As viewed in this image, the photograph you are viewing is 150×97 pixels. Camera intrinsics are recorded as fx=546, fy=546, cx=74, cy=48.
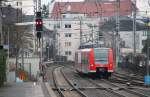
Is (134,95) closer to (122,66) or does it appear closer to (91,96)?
(91,96)

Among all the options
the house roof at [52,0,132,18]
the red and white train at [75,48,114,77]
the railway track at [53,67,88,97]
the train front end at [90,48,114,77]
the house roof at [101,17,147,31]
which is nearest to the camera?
the railway track at [53,67,88,97]

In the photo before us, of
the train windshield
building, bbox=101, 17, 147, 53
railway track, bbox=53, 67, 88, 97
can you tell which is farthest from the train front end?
building, bbox=101, 17, 147, 53

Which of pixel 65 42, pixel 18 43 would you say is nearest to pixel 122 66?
pixel 18 43

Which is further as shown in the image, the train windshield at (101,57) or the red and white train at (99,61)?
the train windshield at (101,57)

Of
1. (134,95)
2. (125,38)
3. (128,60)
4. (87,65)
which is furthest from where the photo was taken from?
(125,38)

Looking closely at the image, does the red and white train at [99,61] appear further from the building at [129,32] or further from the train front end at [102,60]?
the building at [129,32]

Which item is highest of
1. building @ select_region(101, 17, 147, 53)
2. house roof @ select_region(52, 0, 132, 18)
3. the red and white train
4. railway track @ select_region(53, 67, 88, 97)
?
house roof @ select_region(52, 0, 132, 18)

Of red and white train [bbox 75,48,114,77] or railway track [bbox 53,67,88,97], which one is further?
red and white train [bbox 75,48,114,77]

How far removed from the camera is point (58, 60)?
12006 cm

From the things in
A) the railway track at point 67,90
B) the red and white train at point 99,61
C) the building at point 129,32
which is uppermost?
the building at point 129,32

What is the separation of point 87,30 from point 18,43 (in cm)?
4454

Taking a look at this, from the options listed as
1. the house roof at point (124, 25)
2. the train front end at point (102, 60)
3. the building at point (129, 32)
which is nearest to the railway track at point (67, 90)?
the train front end at point (102, 60)

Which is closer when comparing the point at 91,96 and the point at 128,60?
the point at 91,96

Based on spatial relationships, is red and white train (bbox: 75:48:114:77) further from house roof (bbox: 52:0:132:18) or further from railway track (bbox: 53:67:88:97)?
house roof (bbox: 52:0:132:18)
